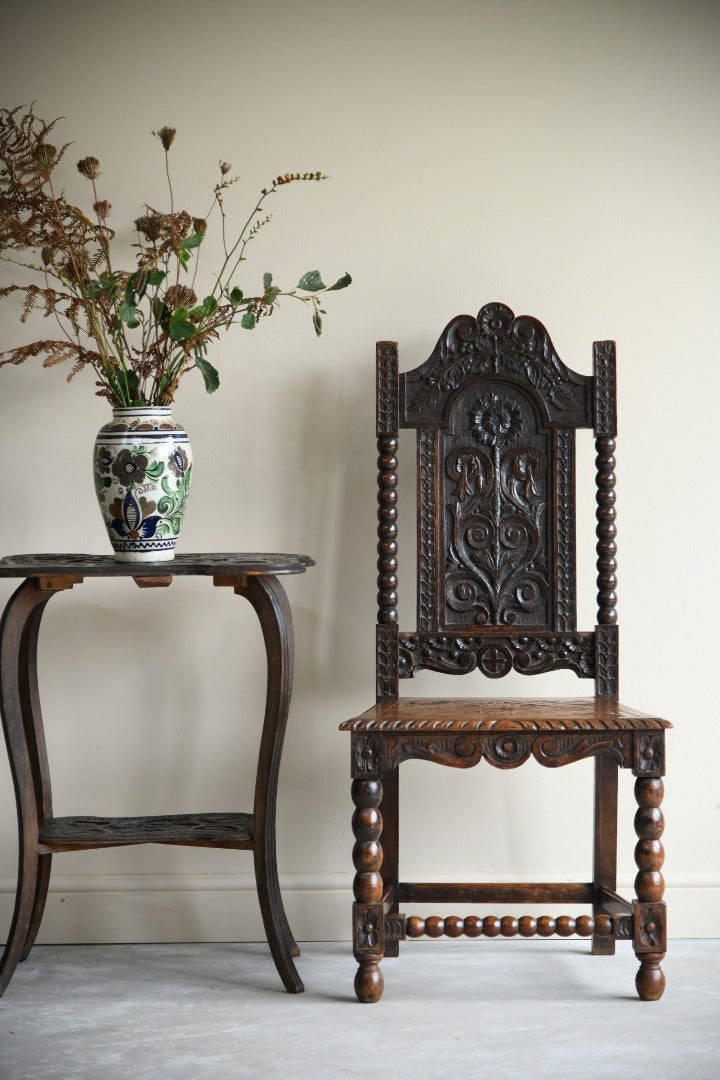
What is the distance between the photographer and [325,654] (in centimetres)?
269

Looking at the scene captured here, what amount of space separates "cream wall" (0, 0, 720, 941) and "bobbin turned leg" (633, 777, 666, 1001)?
484 mm

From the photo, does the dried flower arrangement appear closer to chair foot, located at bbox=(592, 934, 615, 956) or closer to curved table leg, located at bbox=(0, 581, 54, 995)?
curved table leg, located at bbox=(0, 581, 54, 995)

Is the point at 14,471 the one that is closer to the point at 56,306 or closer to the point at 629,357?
the point at 56,306

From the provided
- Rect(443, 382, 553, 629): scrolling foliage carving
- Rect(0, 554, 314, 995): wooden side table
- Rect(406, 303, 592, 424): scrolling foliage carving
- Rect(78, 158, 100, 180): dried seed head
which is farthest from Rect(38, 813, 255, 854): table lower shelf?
Rect(78, 158, 100, 180): dried seed head

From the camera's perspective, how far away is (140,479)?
7.29ft

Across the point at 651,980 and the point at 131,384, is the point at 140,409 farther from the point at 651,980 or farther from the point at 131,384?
the point at 651,980

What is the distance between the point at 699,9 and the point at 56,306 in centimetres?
175

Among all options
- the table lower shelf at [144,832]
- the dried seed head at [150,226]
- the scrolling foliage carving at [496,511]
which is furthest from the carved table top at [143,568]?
the dried seed head at [150,226]

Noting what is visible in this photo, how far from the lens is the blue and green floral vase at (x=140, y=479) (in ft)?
7.29

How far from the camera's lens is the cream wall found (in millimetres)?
2662

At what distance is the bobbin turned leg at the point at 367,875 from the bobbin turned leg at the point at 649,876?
52 centimetres

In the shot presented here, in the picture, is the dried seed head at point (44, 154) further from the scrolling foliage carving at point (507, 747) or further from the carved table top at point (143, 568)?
the scrolling foliage carving at point (507, 747)

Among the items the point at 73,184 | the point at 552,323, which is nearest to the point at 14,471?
the point at 73,184

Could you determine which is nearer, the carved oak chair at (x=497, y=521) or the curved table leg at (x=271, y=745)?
the curved table leg at (x=271, y=745)
